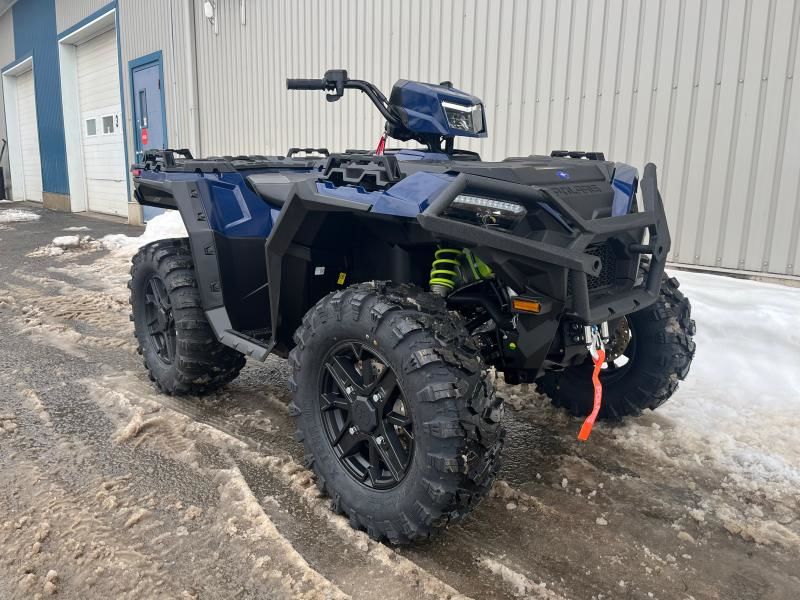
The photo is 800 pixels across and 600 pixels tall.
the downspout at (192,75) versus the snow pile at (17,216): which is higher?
the downspout at (192,75)

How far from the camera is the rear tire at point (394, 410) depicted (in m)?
2.11

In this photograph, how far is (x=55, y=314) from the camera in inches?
231

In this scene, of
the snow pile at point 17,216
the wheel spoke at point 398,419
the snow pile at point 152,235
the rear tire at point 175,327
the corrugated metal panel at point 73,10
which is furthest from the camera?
the snow pile at point 17,216

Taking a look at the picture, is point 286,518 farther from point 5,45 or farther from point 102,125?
point 5,45

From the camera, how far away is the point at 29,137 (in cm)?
2041

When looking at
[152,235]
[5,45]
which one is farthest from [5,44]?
[152,235]

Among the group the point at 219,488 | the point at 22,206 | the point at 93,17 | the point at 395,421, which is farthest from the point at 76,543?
the point at 22,206

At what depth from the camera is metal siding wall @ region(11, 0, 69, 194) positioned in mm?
16656

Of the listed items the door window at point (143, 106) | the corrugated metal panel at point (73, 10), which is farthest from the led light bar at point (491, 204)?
the corrugated metal panel at point (73, 10)

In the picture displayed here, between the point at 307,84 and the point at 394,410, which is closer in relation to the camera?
the point at 394,410

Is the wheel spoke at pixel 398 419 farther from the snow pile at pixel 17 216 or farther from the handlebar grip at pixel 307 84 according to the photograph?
the snow pile at pixel 17 216

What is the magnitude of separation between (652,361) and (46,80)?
18.4 m

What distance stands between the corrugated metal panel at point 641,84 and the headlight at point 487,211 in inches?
141

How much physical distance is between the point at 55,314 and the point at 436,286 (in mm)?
4597
